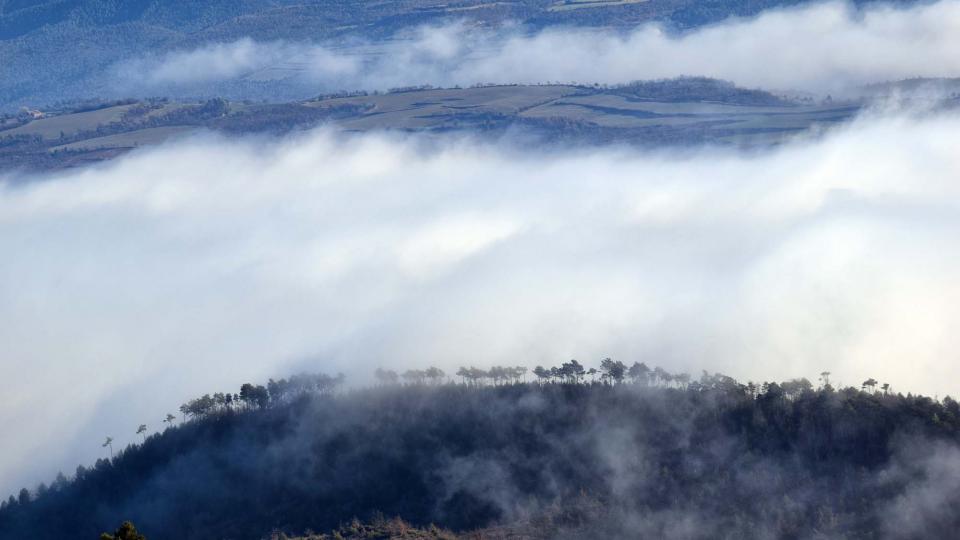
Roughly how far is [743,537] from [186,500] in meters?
42.6

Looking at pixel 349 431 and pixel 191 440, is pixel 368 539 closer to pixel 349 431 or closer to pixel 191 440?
pixel 349 431

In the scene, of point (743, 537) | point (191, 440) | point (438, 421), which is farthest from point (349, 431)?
point (743, 537)

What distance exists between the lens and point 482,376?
116m

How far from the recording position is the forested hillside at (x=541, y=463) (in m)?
85.1

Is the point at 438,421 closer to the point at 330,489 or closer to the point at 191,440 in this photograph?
the point at 330,489

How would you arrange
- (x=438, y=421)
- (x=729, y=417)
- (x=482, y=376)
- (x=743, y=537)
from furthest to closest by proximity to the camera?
(x=482, y=376), (x=438, y=421), (x=729, y=417), (x=743, y=537)

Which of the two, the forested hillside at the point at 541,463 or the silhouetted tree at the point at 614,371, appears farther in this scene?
the silhouetted tree at the point at 614,371

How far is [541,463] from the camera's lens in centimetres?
9650

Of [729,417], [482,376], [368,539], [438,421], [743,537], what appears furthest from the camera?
[482,376]

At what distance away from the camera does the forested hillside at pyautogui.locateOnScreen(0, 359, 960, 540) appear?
8506 cm

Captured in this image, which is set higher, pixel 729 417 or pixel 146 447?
pixel 729 417

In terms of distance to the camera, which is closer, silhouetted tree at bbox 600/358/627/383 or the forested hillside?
the forested hillside

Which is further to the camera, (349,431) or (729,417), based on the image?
(349,431)

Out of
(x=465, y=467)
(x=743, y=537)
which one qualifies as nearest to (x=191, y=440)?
(x=465, y=467)
